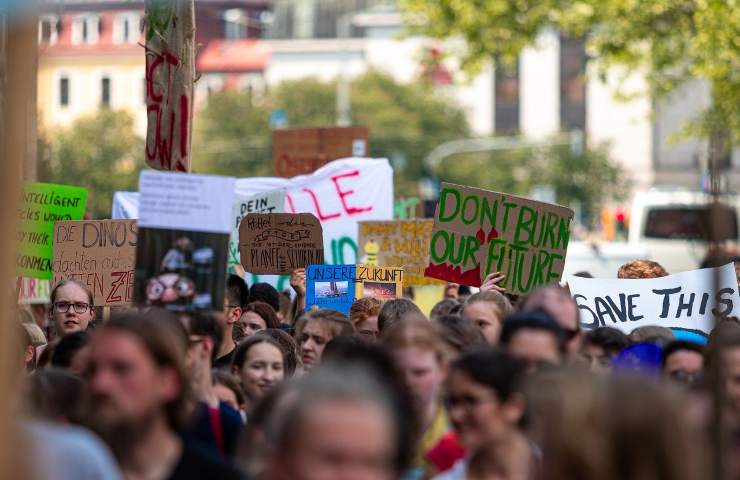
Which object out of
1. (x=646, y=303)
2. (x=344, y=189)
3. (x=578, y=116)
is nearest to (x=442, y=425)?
(x=646, y=303)

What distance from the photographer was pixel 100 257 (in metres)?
10.7

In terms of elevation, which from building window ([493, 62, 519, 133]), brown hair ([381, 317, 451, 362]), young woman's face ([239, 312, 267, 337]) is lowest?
young woman's face ([239, 312, 267, 337])

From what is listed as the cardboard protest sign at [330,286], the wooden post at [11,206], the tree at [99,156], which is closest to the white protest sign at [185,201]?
the wooden post at [11,206]

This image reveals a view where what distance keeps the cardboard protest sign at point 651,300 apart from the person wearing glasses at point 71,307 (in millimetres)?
2378

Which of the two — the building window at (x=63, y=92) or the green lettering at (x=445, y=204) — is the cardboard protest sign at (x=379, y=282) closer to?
the green lettering at (x=445, y=204)

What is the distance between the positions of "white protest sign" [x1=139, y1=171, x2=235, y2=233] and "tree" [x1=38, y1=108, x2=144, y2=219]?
2386 inches

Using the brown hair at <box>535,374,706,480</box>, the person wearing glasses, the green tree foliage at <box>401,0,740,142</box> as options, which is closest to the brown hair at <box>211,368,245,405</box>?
the person wearing glasses

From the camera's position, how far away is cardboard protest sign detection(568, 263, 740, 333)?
382 inches

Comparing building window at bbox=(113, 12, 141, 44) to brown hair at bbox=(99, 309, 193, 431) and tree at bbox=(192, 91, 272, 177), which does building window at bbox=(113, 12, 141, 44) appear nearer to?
tree at bbox=(192, 91, 272, 177)

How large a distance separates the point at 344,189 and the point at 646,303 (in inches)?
166

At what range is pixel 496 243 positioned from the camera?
33.0 ft

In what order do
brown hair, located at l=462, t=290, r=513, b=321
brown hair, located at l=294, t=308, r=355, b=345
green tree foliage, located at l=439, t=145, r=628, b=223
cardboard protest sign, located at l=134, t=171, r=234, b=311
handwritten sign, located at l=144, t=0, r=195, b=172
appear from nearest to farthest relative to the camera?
1. cardboard protest sign, located at l=134, t=171, r=234, b=311
2. brown hair, located at l=294, t=308, r=355, b=345
3. brown hair, located at l=462, t=290, r=513, b=321
4. handwritten sign, located at l=144, t=0, r=195, b=172
5. green tree foliage, located at l=439, t=145, r=628, b=223

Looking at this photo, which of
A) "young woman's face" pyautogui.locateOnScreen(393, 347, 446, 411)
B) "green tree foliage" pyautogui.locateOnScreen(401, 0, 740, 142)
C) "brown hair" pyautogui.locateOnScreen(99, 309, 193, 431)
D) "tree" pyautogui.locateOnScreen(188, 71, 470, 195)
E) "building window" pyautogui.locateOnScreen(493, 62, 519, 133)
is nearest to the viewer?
"brown hair" pyautogui.locateOnScreen(99, 309, 193, 431)

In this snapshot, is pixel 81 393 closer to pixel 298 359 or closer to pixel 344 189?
pixel 298 359
